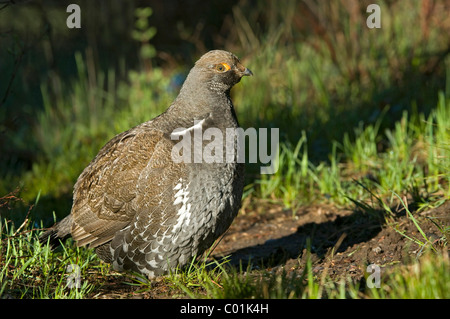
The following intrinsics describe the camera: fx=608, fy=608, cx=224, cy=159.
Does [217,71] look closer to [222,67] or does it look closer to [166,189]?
[222,67]

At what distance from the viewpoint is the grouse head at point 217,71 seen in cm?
445

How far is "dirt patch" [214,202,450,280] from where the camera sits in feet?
13.9

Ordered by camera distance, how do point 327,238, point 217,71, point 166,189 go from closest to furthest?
point 166,189 < point 217,71 < point 327,238

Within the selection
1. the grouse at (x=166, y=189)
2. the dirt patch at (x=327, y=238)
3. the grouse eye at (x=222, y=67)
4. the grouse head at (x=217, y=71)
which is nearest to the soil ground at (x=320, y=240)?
the dirt patch at (x=327, y=238)

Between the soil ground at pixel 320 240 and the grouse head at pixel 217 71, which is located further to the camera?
the grouse head at pixel 217 71

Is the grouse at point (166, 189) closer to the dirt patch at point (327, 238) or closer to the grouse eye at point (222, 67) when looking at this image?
the grouse eye at point (222, 67)

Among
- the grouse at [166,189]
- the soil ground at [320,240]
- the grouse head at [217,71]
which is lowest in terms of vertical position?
the soil ground at [320,240]

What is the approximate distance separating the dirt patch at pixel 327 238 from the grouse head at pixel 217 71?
1283mm

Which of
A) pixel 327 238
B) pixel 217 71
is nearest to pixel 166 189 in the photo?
pixel 217 71

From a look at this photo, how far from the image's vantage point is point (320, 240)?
5.16 m

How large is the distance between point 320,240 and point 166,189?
1.65m

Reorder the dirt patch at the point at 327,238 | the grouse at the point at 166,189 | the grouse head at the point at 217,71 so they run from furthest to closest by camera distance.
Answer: the grouse head at the point at 217,71 < the dirt patch at the point at 327,238 < the grouse at the point at 166,189

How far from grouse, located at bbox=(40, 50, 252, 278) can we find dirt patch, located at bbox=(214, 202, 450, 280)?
50cm
